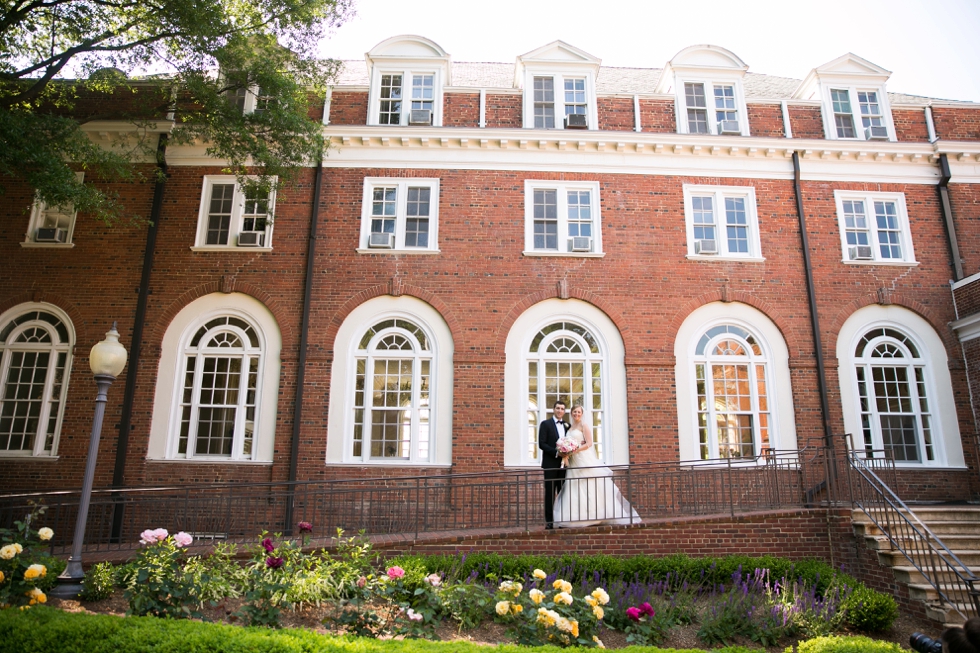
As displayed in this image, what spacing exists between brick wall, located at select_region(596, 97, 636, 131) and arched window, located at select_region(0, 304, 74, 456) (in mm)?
13115

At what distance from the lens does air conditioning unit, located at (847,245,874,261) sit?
49.5 feet

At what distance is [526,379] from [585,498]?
12.5 ft

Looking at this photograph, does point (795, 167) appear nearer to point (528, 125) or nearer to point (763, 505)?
point (528, 125)

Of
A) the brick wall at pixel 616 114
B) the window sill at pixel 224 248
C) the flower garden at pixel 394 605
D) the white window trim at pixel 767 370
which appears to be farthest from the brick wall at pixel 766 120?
the window sill at pixel 224 248

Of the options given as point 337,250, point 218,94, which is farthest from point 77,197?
point 337,250

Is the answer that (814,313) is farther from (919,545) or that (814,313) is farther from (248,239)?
(248,239)

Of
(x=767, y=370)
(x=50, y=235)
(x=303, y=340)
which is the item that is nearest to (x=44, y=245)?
(x=50, y=235)

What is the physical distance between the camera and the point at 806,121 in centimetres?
1602

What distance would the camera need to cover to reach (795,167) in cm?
1546

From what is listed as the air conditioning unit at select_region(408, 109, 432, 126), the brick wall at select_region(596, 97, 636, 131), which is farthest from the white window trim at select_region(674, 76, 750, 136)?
the air conditioning unit at select_region(408, 109, 432, 126)

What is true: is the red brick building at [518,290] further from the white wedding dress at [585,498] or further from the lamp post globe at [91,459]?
the lamp post globe at [91,459]

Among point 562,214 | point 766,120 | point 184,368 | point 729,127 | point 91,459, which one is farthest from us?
point 766,120

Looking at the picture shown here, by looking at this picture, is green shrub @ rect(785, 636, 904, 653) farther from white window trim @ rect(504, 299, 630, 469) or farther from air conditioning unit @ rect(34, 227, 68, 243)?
air conditioning unit @ rect(34, 227, 68, 243)

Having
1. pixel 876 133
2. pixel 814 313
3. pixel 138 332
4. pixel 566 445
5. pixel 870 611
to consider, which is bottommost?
pixel 870 611
